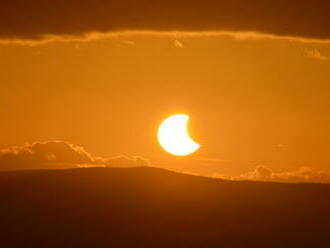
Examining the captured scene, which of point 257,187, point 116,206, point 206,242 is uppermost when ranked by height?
point 257,187

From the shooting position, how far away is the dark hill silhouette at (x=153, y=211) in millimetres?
141875

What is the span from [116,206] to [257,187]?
34.6 metres

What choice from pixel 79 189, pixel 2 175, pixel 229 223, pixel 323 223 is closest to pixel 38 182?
pixel 79 189

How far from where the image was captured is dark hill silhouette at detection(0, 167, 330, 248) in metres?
142

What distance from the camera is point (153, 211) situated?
157 m

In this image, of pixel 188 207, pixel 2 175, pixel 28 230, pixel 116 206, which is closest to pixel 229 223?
pixel 188 207

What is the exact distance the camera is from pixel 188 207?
526 ft

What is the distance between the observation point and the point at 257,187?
17812 centimetres

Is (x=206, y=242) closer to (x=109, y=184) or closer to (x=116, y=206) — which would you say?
(x=116, y=206)

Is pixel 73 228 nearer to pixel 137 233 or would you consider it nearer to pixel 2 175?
pixel 137 233

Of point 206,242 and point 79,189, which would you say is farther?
point 79,189

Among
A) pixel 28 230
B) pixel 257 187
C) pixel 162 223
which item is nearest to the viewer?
pixel 28 230

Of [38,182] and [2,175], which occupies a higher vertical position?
[2,175]

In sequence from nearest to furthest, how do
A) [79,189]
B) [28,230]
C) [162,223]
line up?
[28,230] → [162,223] → [79,189]
